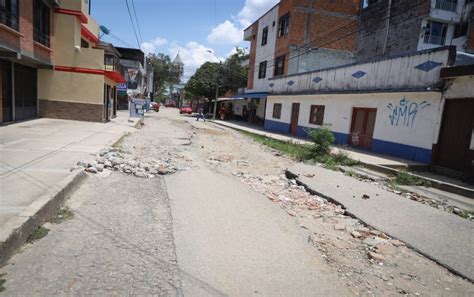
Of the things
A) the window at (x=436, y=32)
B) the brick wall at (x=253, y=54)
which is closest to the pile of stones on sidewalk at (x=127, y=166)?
the brick wall at (x=253, y=54)

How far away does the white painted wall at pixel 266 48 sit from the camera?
3212 centimetres

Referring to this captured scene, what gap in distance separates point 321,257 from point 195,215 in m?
2.19

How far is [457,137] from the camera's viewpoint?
35.4 ft

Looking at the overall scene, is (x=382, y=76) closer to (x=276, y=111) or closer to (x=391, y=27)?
(x=276, y=111)

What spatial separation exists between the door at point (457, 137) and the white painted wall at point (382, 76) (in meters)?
1.35

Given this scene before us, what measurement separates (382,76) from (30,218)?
48.6 ft

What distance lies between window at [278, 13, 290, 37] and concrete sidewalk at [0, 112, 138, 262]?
2216 centimetres

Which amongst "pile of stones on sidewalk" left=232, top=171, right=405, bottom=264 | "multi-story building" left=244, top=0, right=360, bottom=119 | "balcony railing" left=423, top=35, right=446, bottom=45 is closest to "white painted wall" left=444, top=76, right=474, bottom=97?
"pile of stones on sidewalk" left=232, top=171, right=405, bottom=264

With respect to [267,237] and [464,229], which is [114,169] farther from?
[464,229]

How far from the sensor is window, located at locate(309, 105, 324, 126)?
20.8 metres

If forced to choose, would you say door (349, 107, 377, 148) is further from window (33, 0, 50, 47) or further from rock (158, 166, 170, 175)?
window (33, 0, 50, 47)

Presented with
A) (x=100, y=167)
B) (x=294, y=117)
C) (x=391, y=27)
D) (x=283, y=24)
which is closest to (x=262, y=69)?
(x=283, y=24)

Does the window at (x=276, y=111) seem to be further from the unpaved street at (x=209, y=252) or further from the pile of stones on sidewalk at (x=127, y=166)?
the unpaved street at (x=209, y=252)

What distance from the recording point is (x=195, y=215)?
5.46 metres
